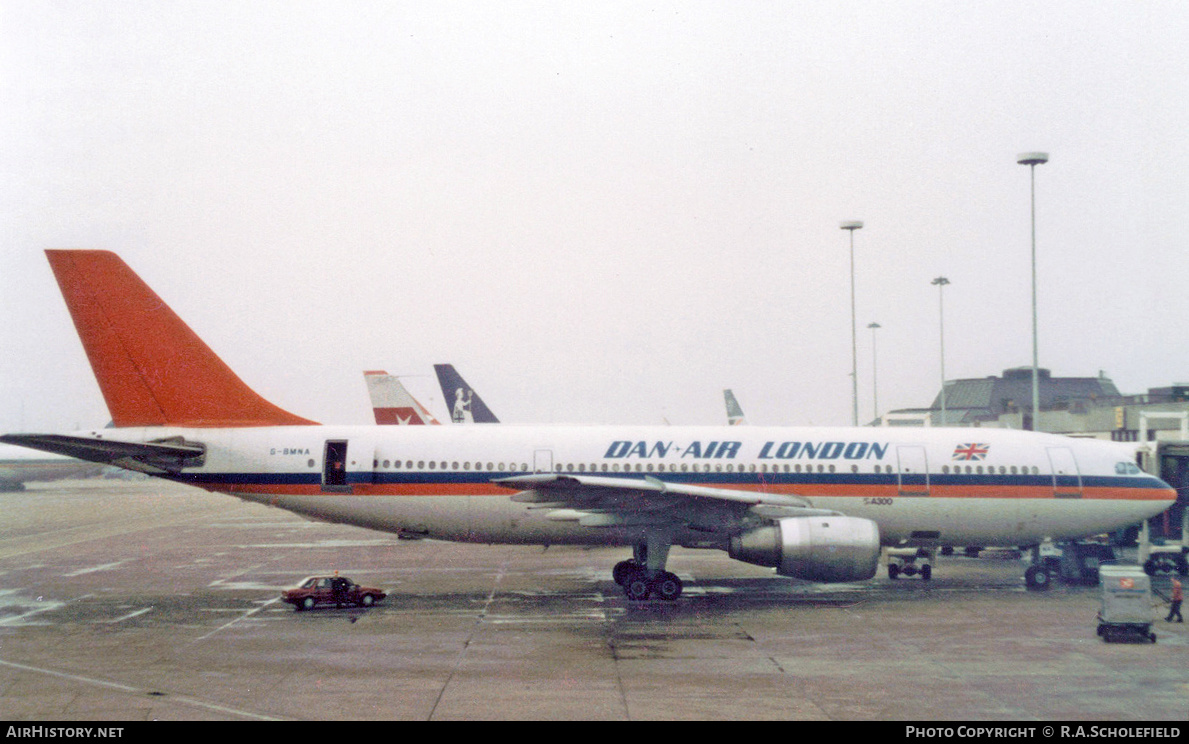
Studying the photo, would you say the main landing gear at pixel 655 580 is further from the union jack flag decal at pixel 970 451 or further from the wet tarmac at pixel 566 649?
the union jack flag decal at pixel 970 451

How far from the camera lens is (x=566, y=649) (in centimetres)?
1716

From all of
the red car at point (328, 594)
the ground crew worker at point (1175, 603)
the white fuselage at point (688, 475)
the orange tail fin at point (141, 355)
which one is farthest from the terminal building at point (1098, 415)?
the orange tail fin at point (141, 355)

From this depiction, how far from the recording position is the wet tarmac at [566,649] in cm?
1328

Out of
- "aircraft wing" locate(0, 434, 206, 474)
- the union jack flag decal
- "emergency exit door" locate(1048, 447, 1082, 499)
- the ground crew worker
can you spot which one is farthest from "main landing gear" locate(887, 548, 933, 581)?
"aircraft wing" locate(0, 434, 206, 474)

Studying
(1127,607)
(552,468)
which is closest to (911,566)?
(1127,607)

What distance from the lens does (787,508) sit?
23109 mm

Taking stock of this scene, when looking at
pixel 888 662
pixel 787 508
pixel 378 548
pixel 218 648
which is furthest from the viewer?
pixel 378 548

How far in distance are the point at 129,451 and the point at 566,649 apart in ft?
41.1

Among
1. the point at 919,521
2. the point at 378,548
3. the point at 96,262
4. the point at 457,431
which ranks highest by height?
the point at 96,262

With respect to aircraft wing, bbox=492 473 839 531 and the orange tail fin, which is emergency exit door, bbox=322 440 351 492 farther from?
aircraft wing, bbox=492 473 839 531

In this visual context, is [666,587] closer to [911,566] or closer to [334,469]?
[911,566]
